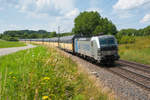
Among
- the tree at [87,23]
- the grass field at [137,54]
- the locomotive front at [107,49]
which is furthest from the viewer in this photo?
the tree at [87,23]

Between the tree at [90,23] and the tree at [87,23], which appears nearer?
the tree at [90,23]

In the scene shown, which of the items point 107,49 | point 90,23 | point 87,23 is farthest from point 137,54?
point 87,23

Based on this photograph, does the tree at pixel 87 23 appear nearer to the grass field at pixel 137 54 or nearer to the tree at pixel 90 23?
the tree at pixel 90 23

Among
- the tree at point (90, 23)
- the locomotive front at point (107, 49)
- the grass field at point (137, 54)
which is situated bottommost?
the grass field at point (137, 54)

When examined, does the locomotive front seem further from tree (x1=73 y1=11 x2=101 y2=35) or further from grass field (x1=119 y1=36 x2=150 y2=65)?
tree (x1=73 y1=11 x2=101 y2=35)

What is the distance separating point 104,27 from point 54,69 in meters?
58.7

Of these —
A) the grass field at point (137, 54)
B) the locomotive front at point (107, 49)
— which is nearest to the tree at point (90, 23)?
the grass field at point (137, 54)

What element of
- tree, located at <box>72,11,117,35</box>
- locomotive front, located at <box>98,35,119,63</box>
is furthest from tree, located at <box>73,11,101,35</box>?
locomotive front, located at <box>98,35,119,63</box>

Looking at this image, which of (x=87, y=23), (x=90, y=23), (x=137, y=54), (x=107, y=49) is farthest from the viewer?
(x=87, y=23)

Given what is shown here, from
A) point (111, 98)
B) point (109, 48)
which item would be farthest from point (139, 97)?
point (109, 48)

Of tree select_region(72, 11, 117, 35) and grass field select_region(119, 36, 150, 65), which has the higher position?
tree select_region(72, 11, 117, 35)

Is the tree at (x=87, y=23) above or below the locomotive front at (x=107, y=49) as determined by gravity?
above

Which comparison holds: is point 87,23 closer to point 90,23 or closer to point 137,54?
point 90,23

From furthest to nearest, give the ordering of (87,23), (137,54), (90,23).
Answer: (87,23)
(90,23)
(137,54)
